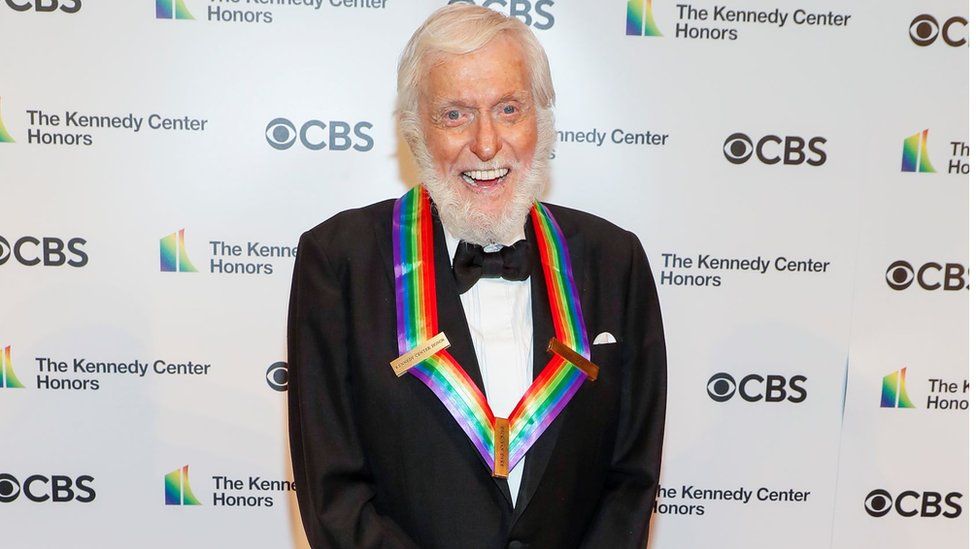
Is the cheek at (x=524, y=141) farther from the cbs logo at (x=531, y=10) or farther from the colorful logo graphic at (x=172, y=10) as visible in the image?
the colorful logo graphic at (x=172, y=10)

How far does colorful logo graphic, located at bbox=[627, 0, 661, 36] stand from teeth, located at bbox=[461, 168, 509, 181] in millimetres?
1201

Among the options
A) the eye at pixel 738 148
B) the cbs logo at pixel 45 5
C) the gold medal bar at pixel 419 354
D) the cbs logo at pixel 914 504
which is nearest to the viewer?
the gold medal bar at pixel 419 354

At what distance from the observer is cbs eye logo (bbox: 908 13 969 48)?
2645mm

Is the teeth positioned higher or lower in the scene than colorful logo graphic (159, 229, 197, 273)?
higher

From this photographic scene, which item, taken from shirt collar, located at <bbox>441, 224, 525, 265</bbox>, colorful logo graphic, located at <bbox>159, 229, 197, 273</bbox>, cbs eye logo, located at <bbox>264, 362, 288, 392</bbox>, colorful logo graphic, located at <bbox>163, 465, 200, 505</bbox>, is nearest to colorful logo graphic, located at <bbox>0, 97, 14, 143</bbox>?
colorful logo graphic, located at <bbox>159, 229, 197, 273</bbox>

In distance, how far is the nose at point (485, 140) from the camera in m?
1.61

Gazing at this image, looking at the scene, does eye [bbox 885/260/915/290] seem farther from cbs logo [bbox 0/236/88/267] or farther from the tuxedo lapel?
cbs logo [bbox 0/236/88/267]

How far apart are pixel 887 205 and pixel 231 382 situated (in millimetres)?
2474

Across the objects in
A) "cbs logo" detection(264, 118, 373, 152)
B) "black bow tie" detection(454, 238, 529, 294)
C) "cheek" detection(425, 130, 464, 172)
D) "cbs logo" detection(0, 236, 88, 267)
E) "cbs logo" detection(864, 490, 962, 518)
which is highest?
"cbs logo" detection(264, 118, 373, 152)

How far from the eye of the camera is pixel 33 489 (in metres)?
2.75

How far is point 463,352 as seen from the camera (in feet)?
5.32

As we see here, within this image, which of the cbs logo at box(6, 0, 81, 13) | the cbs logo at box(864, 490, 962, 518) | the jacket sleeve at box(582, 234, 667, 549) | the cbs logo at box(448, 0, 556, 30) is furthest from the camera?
the cbs logo at box(864, 490, 962, 518)

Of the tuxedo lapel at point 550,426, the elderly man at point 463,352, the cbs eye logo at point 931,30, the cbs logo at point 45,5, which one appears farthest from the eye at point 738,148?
the cbs logo at point 45,5

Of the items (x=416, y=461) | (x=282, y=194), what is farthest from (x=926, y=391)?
(x=282, y=194)
